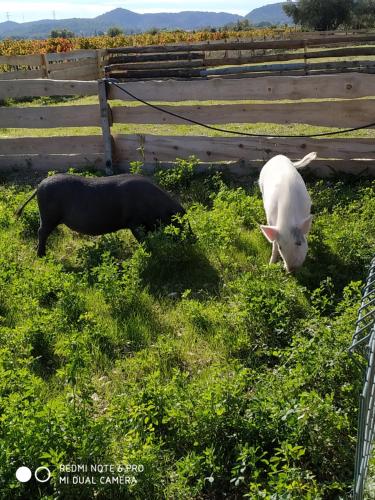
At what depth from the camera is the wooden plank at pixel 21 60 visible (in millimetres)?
18797

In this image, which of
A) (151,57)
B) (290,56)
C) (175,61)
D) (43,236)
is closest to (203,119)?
(43,236)

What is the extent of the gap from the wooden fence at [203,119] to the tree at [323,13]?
208 feet

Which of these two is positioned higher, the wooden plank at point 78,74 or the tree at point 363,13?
the tree at point 363,13

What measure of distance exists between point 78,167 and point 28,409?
6602 mm

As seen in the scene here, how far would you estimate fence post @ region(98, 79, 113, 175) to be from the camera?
28.9ft

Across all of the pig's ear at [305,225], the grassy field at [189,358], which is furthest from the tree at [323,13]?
the pig's ear at [305,225]

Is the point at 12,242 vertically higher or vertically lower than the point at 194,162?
lower

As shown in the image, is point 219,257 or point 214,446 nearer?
point 214,446

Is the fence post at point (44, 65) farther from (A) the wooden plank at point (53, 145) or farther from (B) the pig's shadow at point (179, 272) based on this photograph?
(B) the pig's shadow at point (179, 272)

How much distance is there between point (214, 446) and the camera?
3.26m

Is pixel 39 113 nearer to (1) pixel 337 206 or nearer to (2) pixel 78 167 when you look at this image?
(2) pixel 78 167

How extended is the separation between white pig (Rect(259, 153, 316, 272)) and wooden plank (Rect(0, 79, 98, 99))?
4.53 meters

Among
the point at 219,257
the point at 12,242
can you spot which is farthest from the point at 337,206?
the point at 12,242

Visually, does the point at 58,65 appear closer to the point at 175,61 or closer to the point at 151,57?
the point at 175,61
